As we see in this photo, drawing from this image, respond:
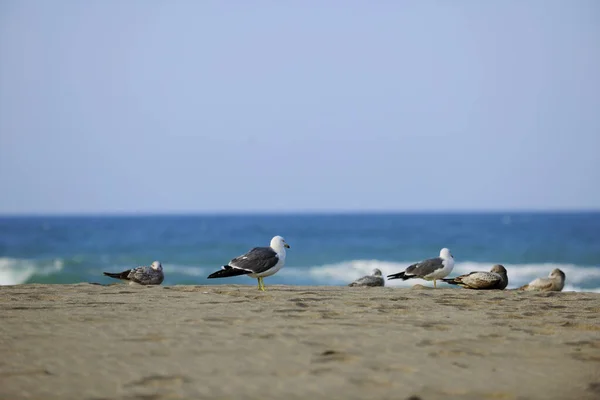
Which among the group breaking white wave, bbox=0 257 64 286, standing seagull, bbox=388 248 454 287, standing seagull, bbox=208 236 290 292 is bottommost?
breaking white wave, bbox=0 257 64 286

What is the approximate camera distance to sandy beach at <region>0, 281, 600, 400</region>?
15.0 ft

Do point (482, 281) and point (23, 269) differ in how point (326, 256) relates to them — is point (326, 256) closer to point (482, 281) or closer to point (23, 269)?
point (23, 269)

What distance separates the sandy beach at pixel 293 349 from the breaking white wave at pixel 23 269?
18.1m

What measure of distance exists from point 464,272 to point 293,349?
21.5 metres

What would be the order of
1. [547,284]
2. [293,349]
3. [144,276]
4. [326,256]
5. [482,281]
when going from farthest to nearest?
[326,256], [547,284], [144,276], [482,281], [293,349]

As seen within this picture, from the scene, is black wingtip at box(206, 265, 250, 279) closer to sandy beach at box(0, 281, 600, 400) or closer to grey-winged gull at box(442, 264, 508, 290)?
sandy beach at box(0, 281, 600, 400)

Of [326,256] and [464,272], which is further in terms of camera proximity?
[326,256]

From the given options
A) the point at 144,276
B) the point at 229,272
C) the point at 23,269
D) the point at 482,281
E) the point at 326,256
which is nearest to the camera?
the point at 229,272

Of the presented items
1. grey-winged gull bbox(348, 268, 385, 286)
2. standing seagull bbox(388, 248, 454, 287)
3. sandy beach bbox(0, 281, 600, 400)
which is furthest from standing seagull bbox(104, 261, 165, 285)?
standing seagull bbox(388, 248, 454, 287)

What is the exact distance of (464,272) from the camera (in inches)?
1037

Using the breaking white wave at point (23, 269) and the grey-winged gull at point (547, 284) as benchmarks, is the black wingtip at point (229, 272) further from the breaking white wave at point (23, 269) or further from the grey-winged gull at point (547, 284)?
the breaking white wave at point (23, 269)

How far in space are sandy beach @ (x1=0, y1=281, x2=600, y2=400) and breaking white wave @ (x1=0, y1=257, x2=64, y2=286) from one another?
1814 cm

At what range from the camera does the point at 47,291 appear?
9.52 m

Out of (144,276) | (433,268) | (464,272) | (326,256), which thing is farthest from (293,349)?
(326,256)
